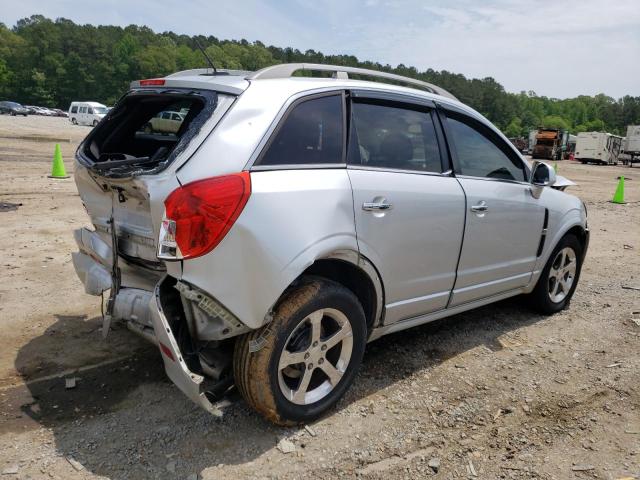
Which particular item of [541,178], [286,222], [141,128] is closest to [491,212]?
[541,178]

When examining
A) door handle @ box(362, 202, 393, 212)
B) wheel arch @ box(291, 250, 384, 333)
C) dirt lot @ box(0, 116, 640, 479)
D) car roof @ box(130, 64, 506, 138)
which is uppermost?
car roof @ box(130, 64, 506, 138)

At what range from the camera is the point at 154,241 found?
2662 mm

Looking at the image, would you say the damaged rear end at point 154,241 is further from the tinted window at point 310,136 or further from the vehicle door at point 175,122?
the tinted window at point 310,136

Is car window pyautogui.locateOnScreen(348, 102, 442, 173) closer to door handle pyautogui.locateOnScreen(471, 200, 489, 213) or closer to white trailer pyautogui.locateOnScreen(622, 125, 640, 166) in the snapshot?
door handle pyautogui.locateOnScreen(471, 200, 489, 213)

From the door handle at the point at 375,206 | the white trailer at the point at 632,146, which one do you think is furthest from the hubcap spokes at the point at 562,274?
the white trailer at the point at 632,146

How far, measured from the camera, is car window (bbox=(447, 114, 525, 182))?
3734mm

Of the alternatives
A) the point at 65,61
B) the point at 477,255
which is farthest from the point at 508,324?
the point at 65,61

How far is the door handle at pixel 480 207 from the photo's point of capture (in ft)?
11.8

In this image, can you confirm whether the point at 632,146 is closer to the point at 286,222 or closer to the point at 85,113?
the point at 85,113

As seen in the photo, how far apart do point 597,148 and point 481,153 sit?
4691cm

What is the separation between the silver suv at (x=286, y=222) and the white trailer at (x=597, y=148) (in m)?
46.8

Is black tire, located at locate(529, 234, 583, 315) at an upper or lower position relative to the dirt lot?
upper

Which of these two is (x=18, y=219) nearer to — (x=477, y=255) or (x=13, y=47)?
(x=477, y=255)

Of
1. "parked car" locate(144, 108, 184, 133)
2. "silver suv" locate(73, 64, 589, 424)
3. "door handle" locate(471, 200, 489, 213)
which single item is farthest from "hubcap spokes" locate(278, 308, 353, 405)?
"parked car" locate(144, 108, 184, 133)
